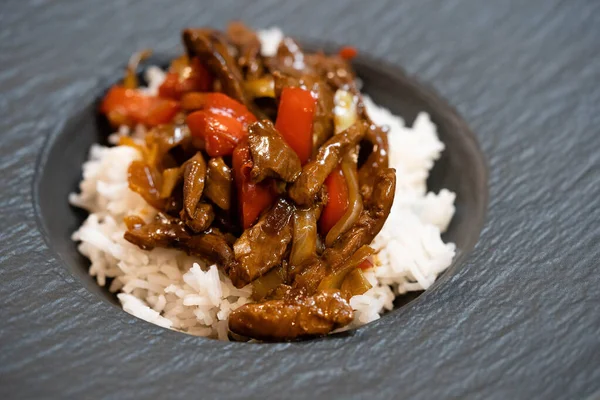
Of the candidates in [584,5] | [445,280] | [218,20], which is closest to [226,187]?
[445,280]

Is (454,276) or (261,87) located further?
(261,87)

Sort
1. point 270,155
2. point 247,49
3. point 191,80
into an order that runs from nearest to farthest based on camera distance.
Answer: point 270,155
point 191,80
point 247,49

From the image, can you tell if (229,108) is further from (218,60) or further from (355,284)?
(355,284)

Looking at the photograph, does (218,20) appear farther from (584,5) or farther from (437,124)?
(584,5)

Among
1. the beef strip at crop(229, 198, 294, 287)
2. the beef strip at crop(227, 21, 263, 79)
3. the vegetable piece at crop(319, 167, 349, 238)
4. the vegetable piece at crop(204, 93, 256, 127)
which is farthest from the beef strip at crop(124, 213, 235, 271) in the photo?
the beef strip at crop(227, 21, 263, 79)

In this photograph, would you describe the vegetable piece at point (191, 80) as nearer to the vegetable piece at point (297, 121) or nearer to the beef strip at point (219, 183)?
the vegetable piece at point (297, 121)

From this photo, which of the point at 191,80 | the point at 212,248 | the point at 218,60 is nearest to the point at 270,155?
the point at 212,248

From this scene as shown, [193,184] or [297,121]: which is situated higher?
[297,121]
